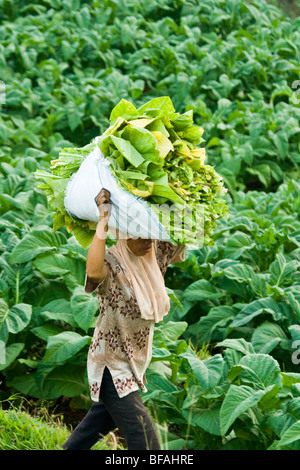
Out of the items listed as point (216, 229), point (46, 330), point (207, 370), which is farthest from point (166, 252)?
point (216, 229)

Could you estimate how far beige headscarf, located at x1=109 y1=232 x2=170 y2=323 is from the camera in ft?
8.99

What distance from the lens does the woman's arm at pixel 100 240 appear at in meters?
2.59

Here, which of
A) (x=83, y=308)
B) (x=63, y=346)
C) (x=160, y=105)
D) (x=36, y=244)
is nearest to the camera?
(x=160, y=105)


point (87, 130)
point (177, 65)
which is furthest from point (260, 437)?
point (177, 65)

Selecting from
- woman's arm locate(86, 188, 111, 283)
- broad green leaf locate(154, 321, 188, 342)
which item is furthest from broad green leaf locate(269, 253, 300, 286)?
woman's arm locate(86, 188, 111, 283)

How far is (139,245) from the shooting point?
2756mm

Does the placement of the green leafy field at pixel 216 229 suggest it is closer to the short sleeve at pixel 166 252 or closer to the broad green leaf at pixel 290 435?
the broad green leaf at pixel 290 435

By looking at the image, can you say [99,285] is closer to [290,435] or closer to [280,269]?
[290,435]

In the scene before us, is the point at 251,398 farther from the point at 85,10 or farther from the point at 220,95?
the point at 85,10

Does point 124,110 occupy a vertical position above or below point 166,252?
above

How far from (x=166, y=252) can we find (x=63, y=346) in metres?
1.14

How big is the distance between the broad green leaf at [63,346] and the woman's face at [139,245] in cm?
116
